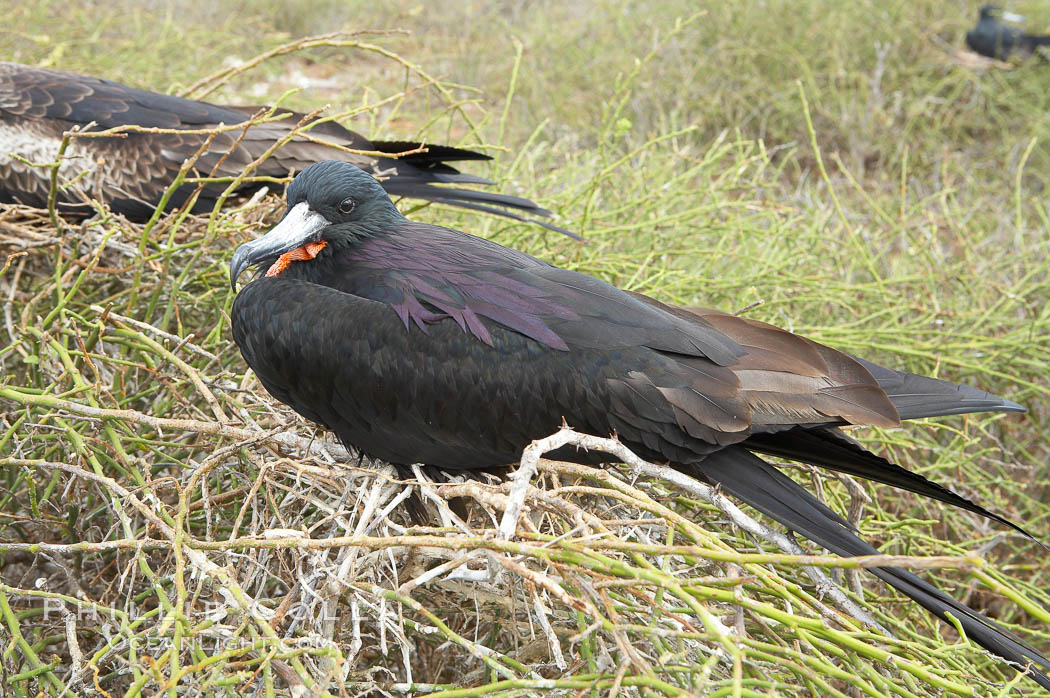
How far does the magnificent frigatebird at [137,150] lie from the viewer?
282cm

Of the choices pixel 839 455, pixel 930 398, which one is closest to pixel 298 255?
pixel 839 455

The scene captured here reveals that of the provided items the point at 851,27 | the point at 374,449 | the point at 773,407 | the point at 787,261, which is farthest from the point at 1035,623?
the point at 851,27

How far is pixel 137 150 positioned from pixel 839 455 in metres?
2.16

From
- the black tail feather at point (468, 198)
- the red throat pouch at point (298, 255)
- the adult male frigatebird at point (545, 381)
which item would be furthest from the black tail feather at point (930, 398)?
the red throat pouch at point (298, 255)

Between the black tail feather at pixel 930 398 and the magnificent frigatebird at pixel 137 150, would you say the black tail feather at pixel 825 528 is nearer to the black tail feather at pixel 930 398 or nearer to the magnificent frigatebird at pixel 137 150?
the black tail feather at pixel 930 398

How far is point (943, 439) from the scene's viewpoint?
290 centimetres

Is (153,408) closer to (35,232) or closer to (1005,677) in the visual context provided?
(35,232)

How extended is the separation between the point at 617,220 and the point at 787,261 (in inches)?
22.6

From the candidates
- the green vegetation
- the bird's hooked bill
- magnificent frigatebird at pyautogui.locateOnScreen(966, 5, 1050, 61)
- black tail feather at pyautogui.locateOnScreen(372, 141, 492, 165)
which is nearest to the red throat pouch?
the bird's hooked bill

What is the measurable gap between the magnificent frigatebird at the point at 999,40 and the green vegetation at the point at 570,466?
0.11 m

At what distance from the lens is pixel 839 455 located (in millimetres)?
1811

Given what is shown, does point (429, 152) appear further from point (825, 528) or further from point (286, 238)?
point (825, 528)

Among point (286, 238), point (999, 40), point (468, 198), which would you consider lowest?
point (468, 198)

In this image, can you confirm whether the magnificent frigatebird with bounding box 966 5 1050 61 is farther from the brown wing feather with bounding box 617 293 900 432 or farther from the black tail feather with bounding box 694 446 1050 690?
the black tail feather with bounding box 694 446 1050 690
